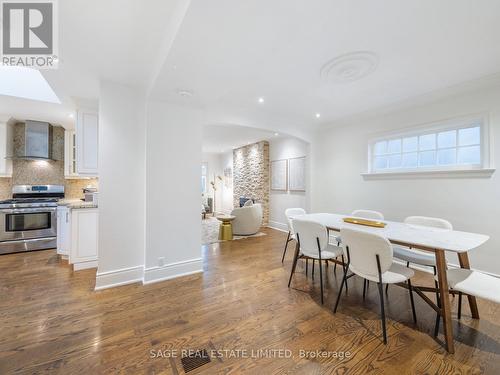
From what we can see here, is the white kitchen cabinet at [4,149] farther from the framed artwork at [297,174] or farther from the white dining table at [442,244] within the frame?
the white dining table at [442,244]

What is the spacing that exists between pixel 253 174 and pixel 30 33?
544 centimetres

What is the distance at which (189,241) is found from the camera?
9.47 feet

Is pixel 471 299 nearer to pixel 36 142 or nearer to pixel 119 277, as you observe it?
pixel 119 277

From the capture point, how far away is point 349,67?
224cm

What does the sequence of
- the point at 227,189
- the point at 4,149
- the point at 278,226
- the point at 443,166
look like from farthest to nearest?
the point at 227,189 < the point at 278,226 < the point at 4,149 < the point at 443,166

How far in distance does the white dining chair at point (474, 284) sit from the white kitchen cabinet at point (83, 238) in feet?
13.6

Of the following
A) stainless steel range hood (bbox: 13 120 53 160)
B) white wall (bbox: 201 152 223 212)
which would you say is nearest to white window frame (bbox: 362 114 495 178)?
stainless steel range hood (bbox: 13 120 53 160)

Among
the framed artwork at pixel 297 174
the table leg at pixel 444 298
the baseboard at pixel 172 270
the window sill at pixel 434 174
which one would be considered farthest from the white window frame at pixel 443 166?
the baseboard at pixel 172 270

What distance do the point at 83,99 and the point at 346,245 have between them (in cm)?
403

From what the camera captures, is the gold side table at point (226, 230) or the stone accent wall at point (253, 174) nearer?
the gold side table at point (226, 230)

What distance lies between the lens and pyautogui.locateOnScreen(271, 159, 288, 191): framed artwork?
5719mm

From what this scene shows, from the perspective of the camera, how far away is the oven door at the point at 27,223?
139 inches

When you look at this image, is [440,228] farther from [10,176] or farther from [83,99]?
[10,176]

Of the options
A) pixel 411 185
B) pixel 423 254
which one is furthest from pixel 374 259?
pixel 411 185
